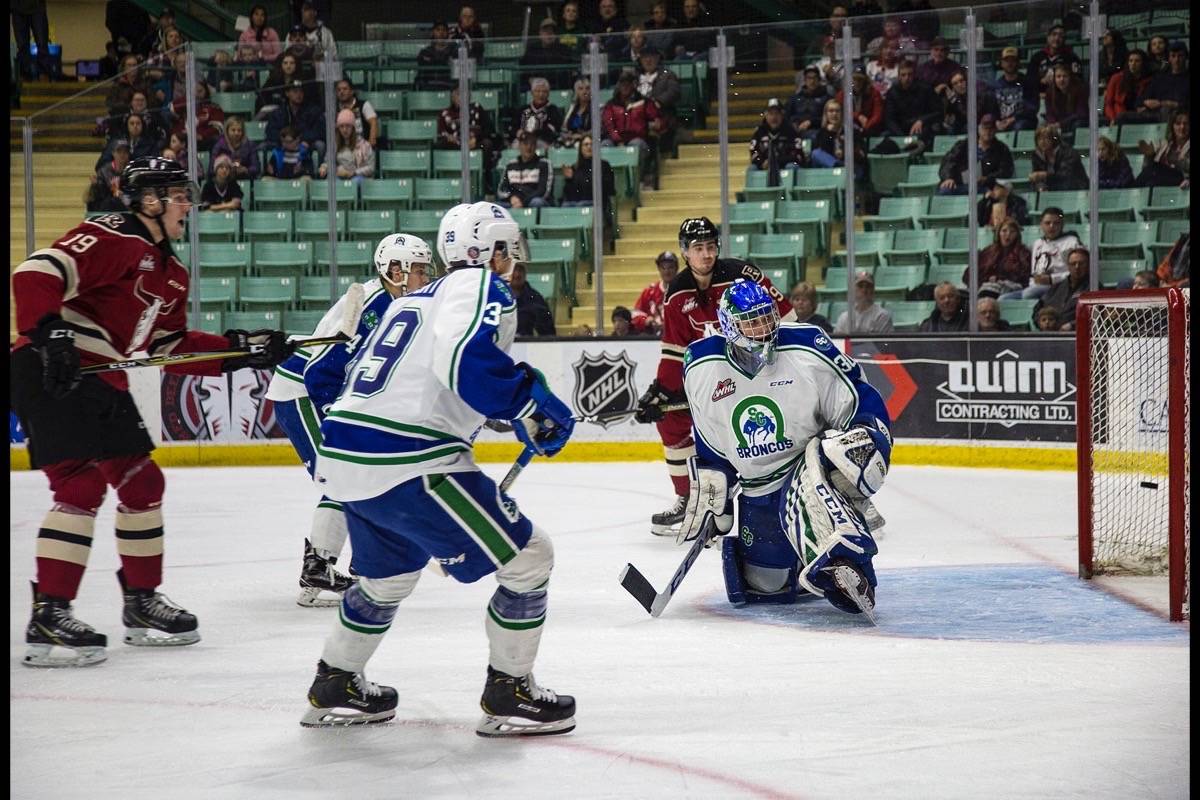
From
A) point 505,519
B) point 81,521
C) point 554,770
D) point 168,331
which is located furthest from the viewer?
point 168,331

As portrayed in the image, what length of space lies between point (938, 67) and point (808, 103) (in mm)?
792

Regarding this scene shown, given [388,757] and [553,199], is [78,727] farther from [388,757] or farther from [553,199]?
[553,199]

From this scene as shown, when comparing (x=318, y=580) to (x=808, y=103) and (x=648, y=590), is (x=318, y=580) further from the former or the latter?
(x=808, y=103)

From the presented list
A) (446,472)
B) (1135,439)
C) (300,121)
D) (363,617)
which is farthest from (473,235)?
(300,121)

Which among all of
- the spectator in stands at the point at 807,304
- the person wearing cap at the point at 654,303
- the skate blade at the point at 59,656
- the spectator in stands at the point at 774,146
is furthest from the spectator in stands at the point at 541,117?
the skate blade at the point at 59,656

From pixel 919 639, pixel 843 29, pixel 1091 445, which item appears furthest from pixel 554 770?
pixel 843 29

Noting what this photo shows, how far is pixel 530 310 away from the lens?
9.20m

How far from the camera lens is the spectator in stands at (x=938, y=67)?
339 inches

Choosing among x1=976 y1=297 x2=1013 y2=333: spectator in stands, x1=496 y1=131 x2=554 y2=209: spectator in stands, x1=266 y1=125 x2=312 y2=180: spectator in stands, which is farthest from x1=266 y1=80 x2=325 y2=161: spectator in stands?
x1=976 y1=297 x2=1013 y2=333: spectator in stands

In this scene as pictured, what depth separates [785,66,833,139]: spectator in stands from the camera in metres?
8.91

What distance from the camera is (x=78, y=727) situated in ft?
10.1

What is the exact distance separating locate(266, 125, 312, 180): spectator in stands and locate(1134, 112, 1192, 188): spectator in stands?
16.6 feet

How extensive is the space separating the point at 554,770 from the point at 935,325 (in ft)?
20.2

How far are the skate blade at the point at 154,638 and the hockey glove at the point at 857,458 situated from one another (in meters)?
1.79
